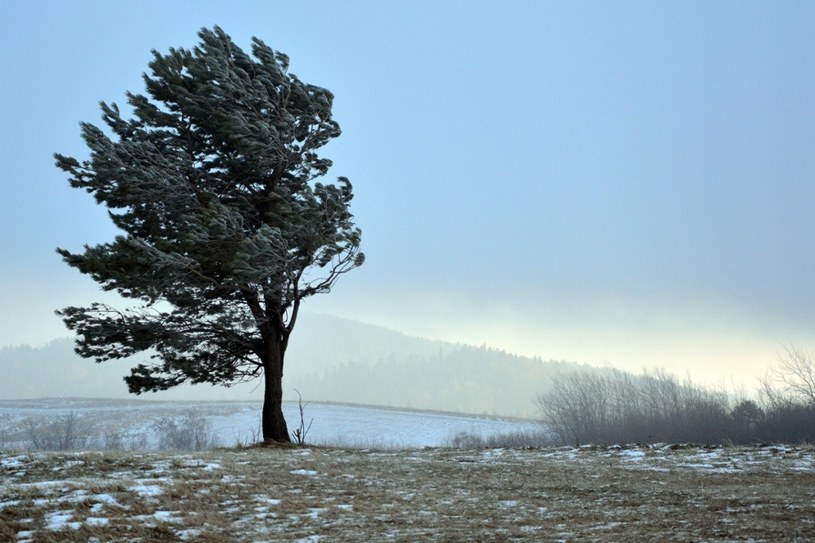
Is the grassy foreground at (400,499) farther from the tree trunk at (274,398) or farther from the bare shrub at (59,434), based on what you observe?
the bare shrub at (59,434)

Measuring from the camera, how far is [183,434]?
125ft

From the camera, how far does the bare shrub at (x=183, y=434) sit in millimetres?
35875

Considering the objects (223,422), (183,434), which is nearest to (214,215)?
(183,434)

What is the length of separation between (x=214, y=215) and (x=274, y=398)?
5.87 metres

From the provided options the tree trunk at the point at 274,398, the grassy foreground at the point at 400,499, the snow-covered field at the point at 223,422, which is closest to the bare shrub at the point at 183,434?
the snow-covered field at the point at 223,422

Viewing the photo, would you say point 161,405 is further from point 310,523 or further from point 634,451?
point 310,523

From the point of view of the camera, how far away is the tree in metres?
17.9

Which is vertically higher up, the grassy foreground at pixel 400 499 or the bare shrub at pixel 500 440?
the bare shrub at pixel 500 440

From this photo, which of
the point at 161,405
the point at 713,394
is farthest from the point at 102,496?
the point at 161,405

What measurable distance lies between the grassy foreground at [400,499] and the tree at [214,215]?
5300 millimetres

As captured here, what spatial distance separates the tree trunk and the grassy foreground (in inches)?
201

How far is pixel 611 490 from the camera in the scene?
10648 mm

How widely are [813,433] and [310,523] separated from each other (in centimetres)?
3048

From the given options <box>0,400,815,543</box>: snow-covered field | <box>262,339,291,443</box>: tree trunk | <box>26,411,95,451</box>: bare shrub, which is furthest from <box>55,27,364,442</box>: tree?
<box>26,411,95,451</box>: bare shrub
